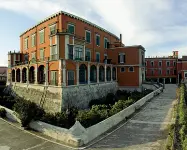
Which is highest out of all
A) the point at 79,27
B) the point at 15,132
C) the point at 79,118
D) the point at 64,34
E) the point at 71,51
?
the point at 79,27

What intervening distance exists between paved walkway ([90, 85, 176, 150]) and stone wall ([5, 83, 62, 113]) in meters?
9.91

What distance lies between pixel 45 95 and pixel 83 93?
5.37 m

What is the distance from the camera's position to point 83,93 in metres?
26.7

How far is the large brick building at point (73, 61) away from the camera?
24938 millimetres

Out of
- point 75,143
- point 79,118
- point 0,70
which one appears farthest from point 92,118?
point 0,70

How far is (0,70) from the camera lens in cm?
6150

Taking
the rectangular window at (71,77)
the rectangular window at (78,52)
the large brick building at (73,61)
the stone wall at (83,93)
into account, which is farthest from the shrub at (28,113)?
the rectangular window at (78,52)

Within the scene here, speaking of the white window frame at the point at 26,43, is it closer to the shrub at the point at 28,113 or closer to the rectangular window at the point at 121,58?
the rectangular window at the point at 121,58

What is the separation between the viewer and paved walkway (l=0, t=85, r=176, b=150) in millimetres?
12586

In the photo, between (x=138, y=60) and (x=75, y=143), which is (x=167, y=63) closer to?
(x=138, y=60)

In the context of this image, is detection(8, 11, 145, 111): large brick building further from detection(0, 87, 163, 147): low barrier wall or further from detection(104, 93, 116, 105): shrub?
detection(0, 87, 163, 147): low barrier wall

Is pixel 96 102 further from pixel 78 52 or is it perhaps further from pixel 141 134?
pixel 141 134

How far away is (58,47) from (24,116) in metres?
11.7

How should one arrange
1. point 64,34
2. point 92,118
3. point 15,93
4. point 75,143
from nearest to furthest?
1. point 75,143
2. point 92,118
3. point 64,34
4. point 15,93
